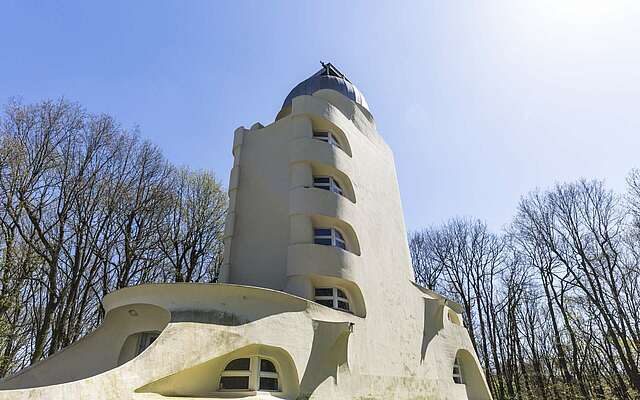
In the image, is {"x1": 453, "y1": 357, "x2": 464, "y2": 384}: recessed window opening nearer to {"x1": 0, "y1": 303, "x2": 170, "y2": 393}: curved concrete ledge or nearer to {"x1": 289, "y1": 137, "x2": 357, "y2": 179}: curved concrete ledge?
{"x1": 289, "y1": 137, "x2": 357, "y2": 179}: curved concrete ledge

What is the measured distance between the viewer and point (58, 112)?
1583cm

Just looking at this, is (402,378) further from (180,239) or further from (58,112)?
(58,112)

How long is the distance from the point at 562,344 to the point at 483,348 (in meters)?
5.12

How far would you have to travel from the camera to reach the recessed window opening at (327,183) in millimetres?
13961

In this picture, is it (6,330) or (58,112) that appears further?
(58,112)

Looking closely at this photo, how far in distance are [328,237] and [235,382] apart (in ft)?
18.6

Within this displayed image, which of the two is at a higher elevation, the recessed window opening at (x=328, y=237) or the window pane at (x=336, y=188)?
the window pane at (x=336, y=188)

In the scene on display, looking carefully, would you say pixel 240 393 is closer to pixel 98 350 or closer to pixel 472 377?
pixel 98 350

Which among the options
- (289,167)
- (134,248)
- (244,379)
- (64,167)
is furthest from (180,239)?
(244,379)

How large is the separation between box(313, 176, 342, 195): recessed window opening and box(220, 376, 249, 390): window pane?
740 centimetres

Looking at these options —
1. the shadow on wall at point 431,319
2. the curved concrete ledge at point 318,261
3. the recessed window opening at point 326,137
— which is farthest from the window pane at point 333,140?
the shadow on wall at point 431,319

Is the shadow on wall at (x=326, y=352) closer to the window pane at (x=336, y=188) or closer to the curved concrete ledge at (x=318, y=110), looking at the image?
the window pane at (x=336, y=188)

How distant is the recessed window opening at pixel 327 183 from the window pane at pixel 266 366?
682cm

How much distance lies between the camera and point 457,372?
53.2 ft
